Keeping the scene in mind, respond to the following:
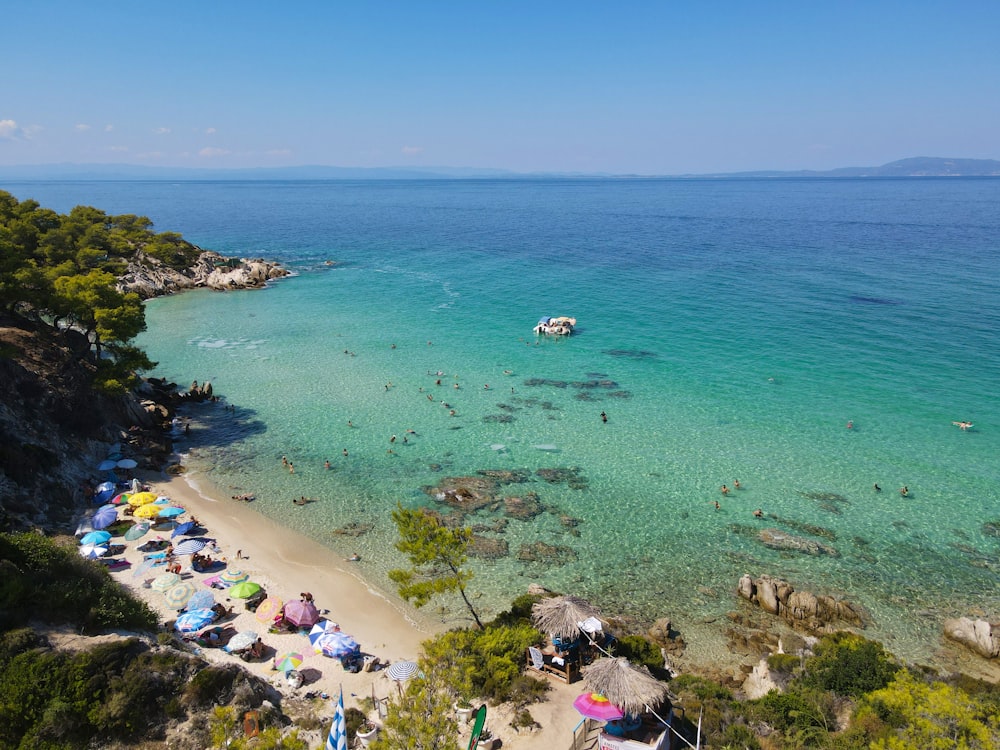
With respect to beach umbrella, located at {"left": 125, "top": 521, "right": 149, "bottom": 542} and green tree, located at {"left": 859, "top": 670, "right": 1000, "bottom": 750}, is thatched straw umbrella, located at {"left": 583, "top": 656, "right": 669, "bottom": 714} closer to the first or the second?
green tree, located at {"left": 859, "top": 670, "right": 1000, "bottom": 750}

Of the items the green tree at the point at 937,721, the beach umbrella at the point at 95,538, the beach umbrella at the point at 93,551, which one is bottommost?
the beach umbrella at the point at 93,551

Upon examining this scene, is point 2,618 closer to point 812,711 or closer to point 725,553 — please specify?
point 812,711

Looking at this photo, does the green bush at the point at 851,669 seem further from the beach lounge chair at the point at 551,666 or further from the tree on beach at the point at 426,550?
the tree on beach at the point at 426,550

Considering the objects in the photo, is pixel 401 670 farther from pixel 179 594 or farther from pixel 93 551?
pixel 93 551

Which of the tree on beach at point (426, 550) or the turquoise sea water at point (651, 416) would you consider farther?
the turquoise sea water at point (651, 416)

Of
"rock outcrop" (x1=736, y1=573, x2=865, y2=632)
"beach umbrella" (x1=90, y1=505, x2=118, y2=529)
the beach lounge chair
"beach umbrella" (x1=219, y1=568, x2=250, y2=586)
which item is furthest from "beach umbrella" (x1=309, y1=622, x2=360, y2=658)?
"rock outcrop" (x1=736, y1=573, x2=865, y2=632)

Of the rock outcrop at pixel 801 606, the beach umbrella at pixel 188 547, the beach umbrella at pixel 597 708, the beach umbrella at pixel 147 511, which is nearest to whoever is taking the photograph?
the beach umbrella at pixel 597 708

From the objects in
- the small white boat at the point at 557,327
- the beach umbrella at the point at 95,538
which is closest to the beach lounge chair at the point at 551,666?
the beach umbrella at the point at 95,538
